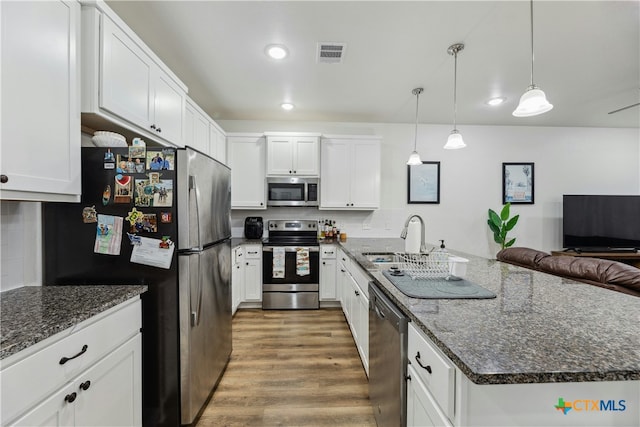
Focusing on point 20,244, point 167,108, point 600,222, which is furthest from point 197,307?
point 600,222

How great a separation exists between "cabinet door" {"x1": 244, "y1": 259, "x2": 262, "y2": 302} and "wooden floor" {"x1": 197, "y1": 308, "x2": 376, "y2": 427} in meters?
0.43

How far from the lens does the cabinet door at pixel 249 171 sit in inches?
143

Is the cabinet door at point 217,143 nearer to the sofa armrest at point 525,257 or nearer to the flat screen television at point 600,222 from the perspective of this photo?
the sofa armrest at point 525,257

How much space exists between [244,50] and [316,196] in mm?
2001

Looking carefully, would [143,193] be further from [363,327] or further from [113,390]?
[363,327]

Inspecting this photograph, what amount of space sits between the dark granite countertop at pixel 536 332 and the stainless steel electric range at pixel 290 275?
2.11 metres

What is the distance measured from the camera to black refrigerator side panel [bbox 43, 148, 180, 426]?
1.39m

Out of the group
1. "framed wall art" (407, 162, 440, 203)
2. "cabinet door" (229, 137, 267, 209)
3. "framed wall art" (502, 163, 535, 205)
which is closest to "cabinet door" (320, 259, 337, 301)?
"cabinet door" (229, 137, 267, 209)

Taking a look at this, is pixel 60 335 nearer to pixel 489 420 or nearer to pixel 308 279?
pixel 489 420

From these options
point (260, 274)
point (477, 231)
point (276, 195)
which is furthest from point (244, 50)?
point (477, 231)

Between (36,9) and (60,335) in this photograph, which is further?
(36,9)

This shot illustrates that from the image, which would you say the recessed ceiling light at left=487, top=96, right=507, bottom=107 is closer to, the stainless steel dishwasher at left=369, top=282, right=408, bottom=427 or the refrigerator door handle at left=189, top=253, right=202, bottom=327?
the stainless steel dishwasher at left=369, top=282, right=408, bottom=427

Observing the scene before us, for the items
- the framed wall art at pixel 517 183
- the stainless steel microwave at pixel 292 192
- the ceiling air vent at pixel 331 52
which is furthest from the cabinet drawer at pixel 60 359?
the framed wall art at pixel 517 183

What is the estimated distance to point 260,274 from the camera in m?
3.39
